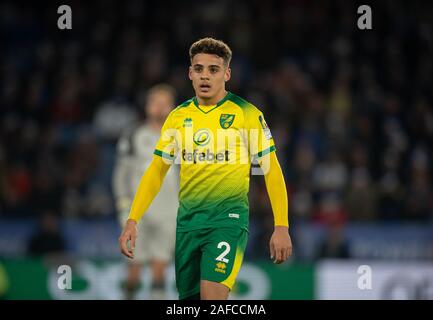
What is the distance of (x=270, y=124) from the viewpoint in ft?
46.2

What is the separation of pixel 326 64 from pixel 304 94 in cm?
101

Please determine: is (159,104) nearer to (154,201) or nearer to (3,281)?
(154,201)

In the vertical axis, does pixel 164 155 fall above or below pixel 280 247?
above

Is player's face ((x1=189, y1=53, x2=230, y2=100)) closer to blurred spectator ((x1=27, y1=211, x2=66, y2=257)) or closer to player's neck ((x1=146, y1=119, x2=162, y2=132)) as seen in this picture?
player's neck ((x1=146, y1=119, x2=162, y2=132))

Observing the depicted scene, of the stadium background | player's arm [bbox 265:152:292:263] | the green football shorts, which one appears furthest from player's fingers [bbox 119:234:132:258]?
the stadium background

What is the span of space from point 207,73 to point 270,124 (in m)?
8.38

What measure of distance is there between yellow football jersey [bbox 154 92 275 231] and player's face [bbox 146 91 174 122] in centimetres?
370

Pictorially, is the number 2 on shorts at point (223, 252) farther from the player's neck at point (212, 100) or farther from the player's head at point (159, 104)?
the player's head at point (159, 104)

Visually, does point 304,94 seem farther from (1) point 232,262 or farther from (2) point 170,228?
(1) point 232,262

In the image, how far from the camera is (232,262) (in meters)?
5.68

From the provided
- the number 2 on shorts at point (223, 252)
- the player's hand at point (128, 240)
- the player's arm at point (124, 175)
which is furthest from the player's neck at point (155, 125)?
the number 2 on shorts at point (223, 252)

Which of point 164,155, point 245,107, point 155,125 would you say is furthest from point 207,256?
point 155,125

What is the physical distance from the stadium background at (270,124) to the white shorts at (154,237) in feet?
1.81
